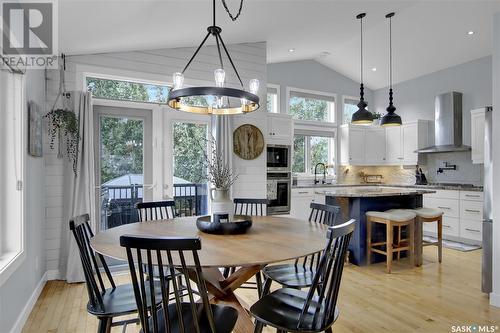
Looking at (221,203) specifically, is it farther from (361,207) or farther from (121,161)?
(361,207)

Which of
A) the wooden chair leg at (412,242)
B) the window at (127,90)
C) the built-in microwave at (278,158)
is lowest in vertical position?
the wooden chair leg at (412,242)

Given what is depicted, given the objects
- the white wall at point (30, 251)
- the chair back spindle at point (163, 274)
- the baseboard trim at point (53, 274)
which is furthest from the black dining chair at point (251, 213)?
the baseboard trim at point (53, 274)

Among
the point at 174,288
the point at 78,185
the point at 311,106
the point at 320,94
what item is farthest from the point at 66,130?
the point at 320,94

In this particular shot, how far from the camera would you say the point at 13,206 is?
2506mm

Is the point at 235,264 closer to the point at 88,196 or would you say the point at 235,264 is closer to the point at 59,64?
the point at 88,196

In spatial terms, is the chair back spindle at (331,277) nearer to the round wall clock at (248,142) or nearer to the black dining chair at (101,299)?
the black dining chair at (101,299)

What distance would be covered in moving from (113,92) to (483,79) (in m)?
6.12

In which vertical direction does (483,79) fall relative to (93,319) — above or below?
above

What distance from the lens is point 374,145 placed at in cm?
692

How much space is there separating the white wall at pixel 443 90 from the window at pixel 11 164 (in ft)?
22.1

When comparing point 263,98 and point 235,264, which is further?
point 263,98

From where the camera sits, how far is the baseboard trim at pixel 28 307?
241 cm

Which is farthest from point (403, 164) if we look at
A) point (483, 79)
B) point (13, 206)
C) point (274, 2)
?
point (13, 206)

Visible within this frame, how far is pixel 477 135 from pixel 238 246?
536cm
